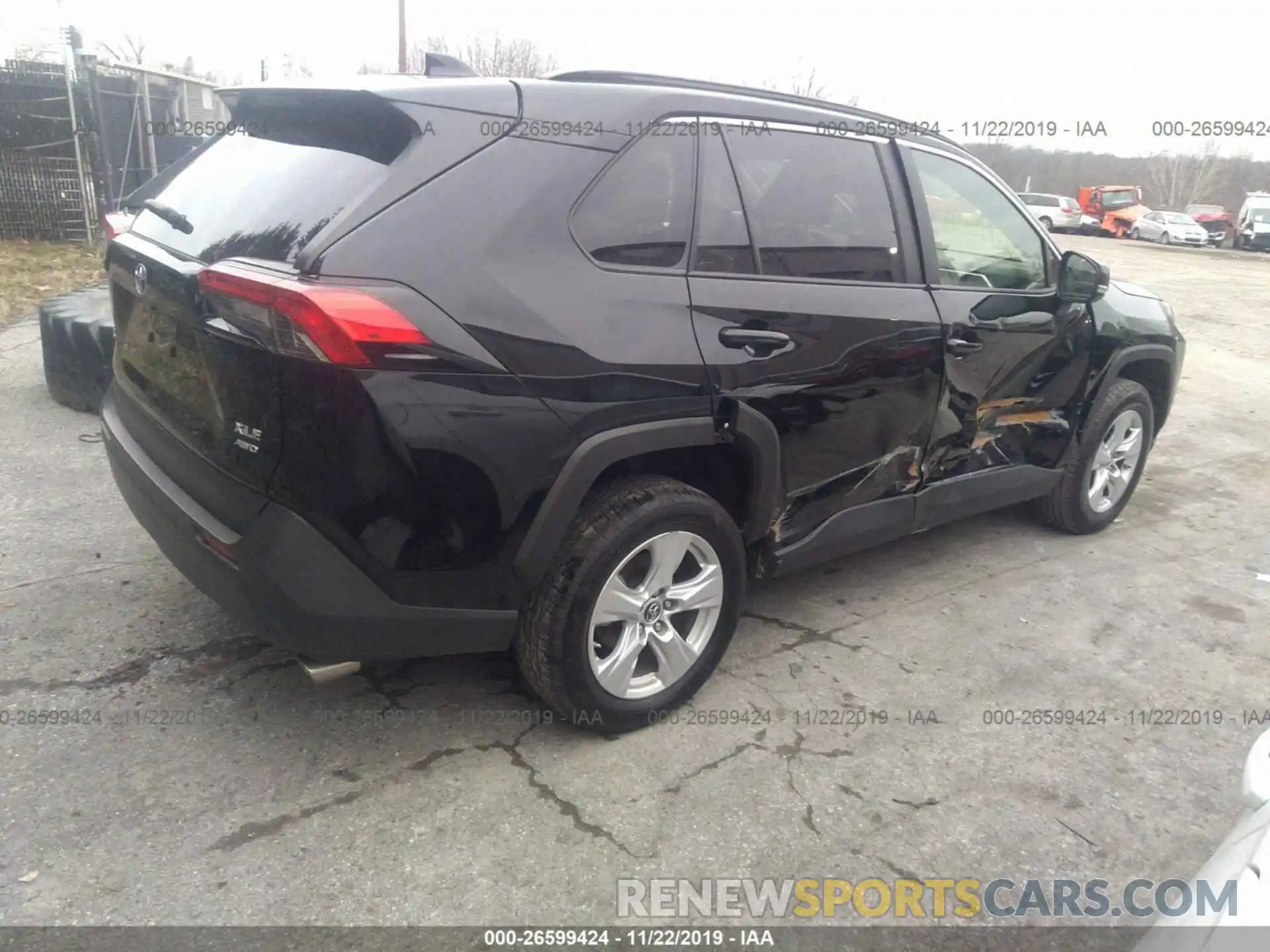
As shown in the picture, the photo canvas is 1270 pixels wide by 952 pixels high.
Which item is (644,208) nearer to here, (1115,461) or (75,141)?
(1115,461)

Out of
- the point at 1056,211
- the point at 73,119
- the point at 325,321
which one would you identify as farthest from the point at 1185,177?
the point at 325,321

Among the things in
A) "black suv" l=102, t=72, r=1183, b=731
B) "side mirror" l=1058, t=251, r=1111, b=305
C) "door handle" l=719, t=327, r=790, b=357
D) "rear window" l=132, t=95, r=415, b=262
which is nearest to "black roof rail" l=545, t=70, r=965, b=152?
"black suv" l=102, t=72, r=1183, b=731

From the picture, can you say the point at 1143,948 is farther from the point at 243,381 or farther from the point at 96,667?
the point at 96,667

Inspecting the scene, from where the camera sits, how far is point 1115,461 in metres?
4.80

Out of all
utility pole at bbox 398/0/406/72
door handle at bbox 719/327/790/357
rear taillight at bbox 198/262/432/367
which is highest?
utility pole at bbox 398/0/406/72

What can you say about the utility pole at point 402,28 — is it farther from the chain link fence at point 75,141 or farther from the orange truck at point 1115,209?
the orange truck at point 1115,209

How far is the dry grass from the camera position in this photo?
8.52 m

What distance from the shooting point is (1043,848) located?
102 inches

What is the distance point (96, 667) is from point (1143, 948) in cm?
303

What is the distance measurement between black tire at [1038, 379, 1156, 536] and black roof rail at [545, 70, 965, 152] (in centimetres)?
183

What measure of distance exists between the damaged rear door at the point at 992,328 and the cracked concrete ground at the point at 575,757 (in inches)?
26.5

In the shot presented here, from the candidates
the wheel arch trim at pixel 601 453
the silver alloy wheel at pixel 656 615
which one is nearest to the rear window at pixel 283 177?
the wheel arch trim at pixel 601 453

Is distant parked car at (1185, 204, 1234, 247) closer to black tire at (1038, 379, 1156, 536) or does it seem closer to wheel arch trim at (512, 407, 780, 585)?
black tire at (1038, 379, 1156, 536)

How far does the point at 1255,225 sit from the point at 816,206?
36.2m
